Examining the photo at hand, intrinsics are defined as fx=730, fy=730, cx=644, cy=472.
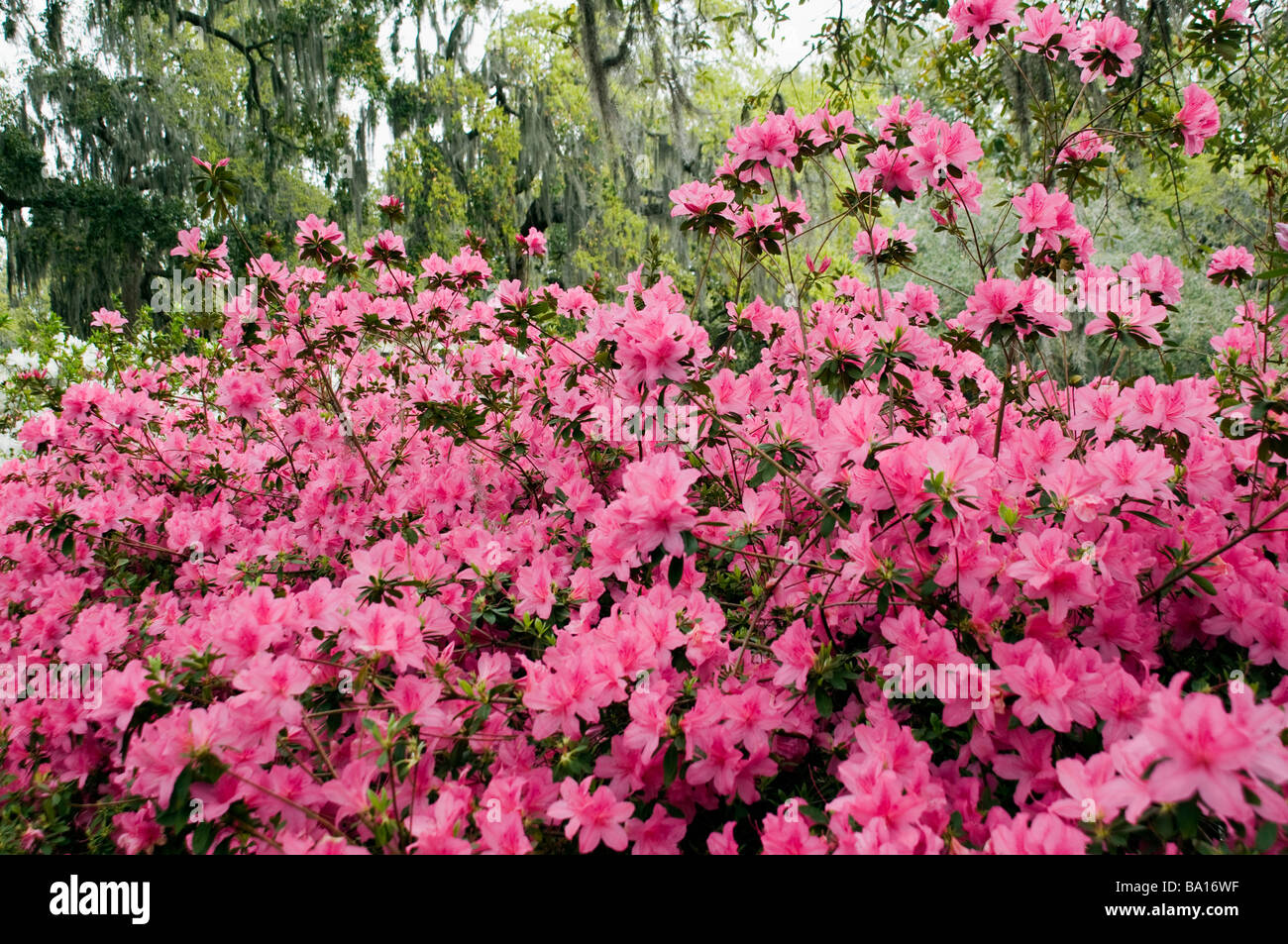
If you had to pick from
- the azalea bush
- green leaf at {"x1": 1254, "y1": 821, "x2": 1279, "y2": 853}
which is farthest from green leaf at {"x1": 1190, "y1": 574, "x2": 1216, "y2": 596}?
green leaf at {"x1": 1254, "y1": 821, "x2": 1279, "y2": 853}

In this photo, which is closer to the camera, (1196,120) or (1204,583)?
(1204,583)

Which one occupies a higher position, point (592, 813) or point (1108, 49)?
point (1108, 49)

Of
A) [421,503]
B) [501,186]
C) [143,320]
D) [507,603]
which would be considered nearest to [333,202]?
[501,186]

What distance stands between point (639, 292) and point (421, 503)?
99cm

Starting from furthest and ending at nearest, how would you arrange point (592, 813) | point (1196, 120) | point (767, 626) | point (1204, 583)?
point (1196, 120), point (767, 626), point (1204, 583), point (592, 813)

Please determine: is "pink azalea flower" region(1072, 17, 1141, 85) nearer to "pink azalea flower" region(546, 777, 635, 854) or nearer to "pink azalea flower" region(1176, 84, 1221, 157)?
"pink azalea flower" region(1176, 84, 1221, 157)

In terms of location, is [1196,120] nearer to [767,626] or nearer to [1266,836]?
[767,626]

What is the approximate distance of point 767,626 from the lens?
1.50 metres

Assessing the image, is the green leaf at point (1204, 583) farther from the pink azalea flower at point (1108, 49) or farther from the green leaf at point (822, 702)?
the pink azalea flower at point (1108, 49)

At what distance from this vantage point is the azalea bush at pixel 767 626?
102 cm

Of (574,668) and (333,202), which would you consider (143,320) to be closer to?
(574,668)

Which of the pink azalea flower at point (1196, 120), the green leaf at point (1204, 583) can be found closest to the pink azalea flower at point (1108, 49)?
the pink azalea flower at point (1196, 120)

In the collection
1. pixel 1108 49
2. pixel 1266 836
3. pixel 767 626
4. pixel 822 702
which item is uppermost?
pixel 1108 49

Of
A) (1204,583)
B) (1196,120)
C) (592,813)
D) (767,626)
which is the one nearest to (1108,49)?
(1196,120)
